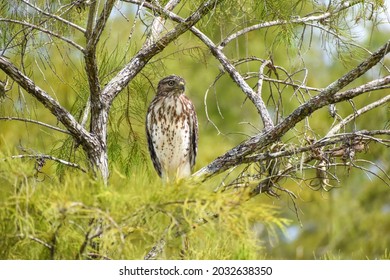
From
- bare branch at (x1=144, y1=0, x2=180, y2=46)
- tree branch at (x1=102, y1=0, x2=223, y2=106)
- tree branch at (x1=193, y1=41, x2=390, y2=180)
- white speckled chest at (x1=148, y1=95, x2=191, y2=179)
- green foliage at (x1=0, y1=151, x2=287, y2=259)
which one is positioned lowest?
green foliage at (x1=0, y1=151, x2=287, y2=259)

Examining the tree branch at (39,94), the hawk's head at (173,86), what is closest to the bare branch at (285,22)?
the tree branch at (39,94)

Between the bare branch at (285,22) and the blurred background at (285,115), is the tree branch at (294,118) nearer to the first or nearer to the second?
the bare branch at (285,22)

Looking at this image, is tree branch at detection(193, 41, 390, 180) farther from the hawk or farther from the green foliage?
the hawk

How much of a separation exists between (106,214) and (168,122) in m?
2.55

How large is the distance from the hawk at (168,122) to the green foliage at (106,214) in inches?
90.8

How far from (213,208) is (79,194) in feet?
1.22

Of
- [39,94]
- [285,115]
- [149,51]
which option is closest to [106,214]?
[39,94]

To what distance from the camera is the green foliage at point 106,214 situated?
8.00 feet

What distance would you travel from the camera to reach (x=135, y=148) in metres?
4.47

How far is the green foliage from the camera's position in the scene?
2439 mm

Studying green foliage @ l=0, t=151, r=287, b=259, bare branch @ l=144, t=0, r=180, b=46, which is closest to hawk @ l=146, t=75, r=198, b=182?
bare branch @ l=144, t=0, r=180, b=46

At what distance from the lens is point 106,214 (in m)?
2.43

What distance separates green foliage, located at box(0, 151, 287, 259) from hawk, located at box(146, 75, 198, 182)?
2.31 m
